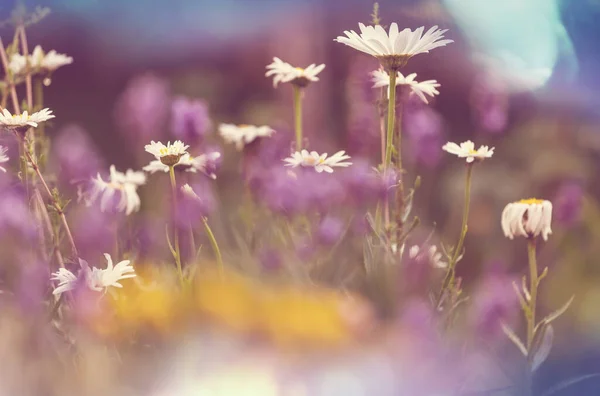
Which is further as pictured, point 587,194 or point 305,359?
point 587,194

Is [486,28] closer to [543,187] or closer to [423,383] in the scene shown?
[543,187]

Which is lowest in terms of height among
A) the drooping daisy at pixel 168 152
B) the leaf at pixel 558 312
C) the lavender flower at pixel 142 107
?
the leaf at pixel 558 312

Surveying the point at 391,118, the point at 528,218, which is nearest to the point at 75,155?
the point at 391,118

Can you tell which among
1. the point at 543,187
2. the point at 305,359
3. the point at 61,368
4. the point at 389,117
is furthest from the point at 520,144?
the point at 61,368

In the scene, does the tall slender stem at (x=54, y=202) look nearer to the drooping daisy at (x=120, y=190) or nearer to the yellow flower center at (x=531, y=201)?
the drooping daisy at (x=120, y=190)

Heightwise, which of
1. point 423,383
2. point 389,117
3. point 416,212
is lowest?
point 423,383

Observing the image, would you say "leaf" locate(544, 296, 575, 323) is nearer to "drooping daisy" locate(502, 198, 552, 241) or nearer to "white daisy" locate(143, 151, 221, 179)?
"drooping daisy" locate(502, 198, 552, 241)

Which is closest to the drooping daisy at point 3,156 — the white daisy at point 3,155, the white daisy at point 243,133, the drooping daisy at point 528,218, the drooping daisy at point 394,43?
the white daisy at point 3,155
